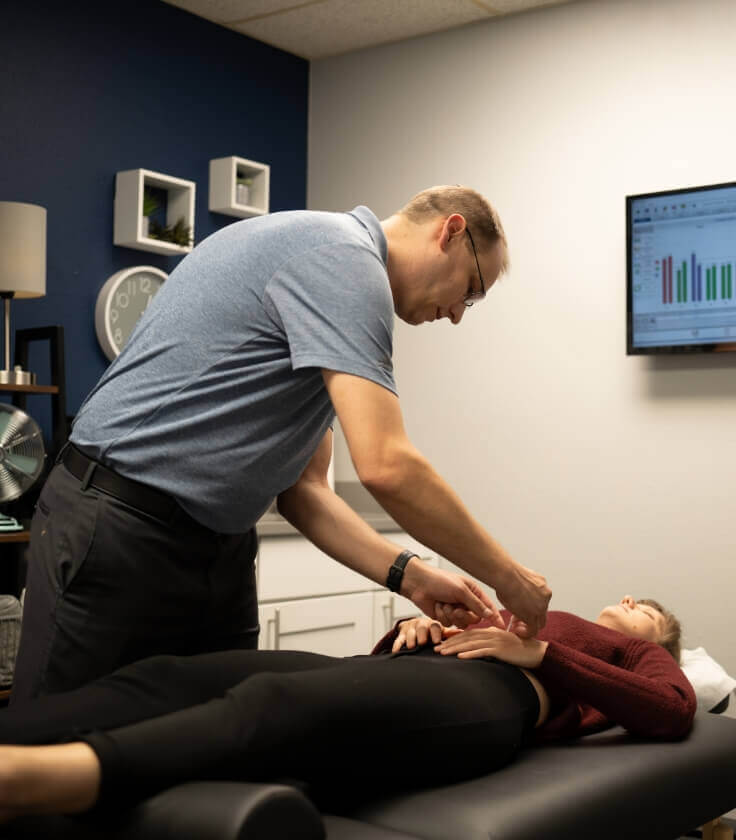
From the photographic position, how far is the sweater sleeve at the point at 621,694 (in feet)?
5.82

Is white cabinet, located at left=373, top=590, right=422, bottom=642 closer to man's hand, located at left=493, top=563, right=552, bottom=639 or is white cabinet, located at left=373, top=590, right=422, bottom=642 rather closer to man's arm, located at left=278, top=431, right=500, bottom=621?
man's arm, located at left=278, top=431, right=500, bottom=621

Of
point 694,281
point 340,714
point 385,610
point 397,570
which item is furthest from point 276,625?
point 340,714

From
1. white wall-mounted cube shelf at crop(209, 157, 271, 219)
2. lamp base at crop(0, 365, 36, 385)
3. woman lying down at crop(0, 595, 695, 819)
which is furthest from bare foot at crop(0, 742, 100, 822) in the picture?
white wall-mounted cube shelf at crop(209, 157, 271, 219)

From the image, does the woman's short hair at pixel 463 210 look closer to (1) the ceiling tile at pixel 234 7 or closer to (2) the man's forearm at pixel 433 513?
(2) the man's forearm at pixel 433 513

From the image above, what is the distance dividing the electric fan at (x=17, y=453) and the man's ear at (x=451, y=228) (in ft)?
4.78

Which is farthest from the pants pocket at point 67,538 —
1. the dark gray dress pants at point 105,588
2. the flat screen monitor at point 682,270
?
the flat screen monitor at point 682,270

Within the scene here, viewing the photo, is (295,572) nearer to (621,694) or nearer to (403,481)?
(621,694)

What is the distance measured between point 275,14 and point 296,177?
639 millimetres

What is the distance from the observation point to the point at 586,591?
11.3 ft

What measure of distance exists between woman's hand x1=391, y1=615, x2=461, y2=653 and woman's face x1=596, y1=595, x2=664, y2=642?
0.49 meters

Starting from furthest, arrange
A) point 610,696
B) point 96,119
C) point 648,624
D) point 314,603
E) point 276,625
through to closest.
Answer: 1. point 96,119
2. point 314,603
3. point 276,625
4. point 648,624
5. point 610,696

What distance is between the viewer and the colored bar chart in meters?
3.17

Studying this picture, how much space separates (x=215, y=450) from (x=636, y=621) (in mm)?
1128

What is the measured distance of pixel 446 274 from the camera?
1783mm
